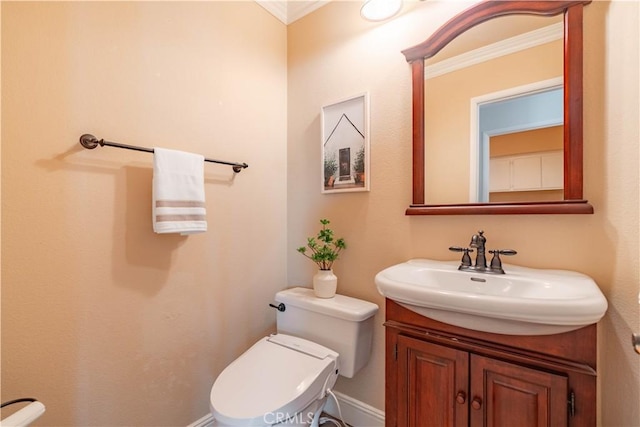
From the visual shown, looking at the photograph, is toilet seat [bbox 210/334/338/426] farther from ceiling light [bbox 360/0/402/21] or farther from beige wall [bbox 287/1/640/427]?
ceiling light [bbox 360/0/402/21]

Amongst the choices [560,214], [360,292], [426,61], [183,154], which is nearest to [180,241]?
[183,154]

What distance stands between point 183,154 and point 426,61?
120 centimetres

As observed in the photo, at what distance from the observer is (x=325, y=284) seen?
1.46m

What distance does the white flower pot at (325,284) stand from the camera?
1.46 meters

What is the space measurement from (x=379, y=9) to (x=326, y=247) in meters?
1.22

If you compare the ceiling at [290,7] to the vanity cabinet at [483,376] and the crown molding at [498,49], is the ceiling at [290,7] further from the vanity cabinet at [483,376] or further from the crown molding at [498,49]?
the vanity cabinet at [483,376]

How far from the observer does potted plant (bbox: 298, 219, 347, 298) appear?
4.81ft

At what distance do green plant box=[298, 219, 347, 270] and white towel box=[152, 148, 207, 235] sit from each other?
59cm

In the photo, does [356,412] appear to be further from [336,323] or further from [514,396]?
[514,396]

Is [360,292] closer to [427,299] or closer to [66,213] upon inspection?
[427,299]

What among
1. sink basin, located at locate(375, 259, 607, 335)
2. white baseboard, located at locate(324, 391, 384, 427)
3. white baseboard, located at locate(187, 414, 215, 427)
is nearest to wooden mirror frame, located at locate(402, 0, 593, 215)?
sink basin, located at locate(375, 259, 607, 335)

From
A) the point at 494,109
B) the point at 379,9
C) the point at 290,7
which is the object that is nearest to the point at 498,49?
the point at 494,109

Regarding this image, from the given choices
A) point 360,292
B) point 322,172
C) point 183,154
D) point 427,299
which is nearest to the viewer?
point 427,299

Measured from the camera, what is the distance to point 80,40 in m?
1.05
